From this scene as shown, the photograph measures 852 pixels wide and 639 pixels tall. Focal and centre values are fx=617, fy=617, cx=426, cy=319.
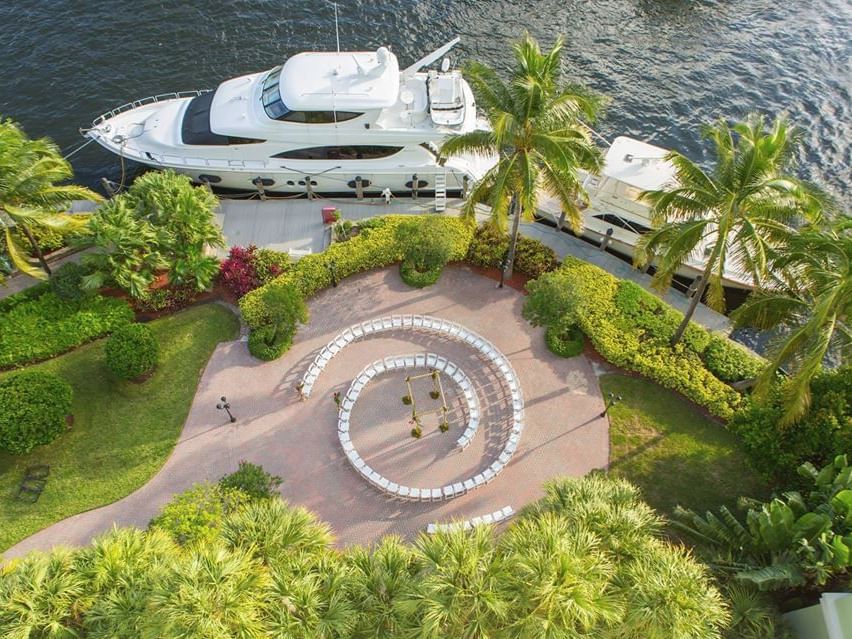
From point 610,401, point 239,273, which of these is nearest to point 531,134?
point 610,401

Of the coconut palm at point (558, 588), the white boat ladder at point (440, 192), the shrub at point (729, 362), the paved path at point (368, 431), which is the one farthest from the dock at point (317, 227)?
the coconut palm at point (558, 588)

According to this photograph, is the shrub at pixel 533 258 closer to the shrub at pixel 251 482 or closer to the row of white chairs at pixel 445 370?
the row of white chairs at pixel 445 370

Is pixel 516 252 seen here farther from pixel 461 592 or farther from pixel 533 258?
pixel 461 592

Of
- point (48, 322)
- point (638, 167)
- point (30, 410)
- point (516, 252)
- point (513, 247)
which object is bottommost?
point (30, 410)

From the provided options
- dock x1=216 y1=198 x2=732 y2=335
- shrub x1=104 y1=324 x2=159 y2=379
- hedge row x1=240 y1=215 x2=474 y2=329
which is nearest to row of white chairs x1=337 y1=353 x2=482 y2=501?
hedge row x1=240 y1=215 x2=474 y2=329

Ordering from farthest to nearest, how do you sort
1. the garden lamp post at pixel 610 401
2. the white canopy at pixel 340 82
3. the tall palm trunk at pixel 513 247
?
the white canopy at pixel 340 82 → the tall palm trunk at pixel 513 247 → the garden lamp post at pixel 610 401

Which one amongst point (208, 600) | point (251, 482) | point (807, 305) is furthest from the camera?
point (251, 482)

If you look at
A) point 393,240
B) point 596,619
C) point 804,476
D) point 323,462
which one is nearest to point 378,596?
point 596,619
